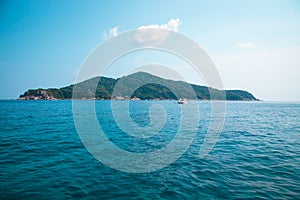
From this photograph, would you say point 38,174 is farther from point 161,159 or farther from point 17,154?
point 161,159

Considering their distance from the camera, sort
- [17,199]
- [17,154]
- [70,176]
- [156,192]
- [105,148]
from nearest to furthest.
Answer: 1. [17,199]
2. [156,192]
3. [70,176]
4. [17,154]
5. [105,148]

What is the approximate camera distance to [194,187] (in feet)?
30.7

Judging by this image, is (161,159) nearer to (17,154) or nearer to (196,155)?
(196,155)

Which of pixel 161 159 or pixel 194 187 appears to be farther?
pixel 161 159

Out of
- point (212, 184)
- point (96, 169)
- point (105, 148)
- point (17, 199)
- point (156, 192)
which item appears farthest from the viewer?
point (105, 148)

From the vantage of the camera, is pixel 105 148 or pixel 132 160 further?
pixel 105 148

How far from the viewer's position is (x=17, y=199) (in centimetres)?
793

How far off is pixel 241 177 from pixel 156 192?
5300mm

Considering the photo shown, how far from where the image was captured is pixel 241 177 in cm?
1072

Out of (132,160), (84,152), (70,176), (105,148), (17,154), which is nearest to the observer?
(70,176)

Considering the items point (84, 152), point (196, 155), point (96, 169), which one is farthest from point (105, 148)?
point (196, 155)

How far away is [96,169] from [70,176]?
1651 mm

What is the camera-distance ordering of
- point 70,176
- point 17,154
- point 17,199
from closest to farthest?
point 17,199 → point 70,176 → point 17,154

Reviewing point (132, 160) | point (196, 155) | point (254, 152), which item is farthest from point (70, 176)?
point (254, 152)
